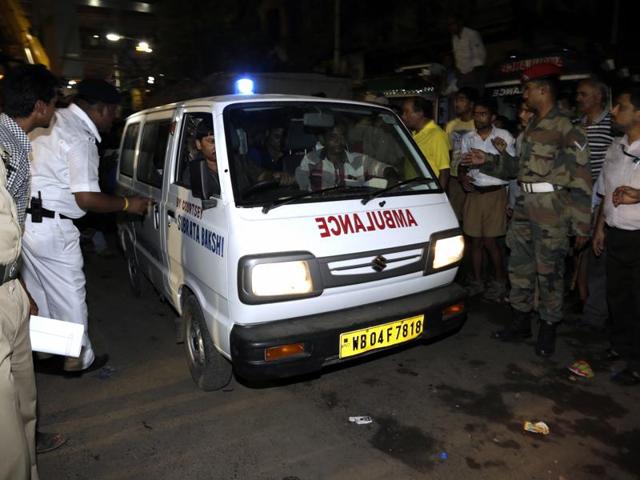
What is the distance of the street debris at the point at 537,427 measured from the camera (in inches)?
122

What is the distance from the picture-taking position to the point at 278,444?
3039 mm

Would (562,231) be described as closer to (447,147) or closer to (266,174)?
(447,147)

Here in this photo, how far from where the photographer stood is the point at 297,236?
2939mm

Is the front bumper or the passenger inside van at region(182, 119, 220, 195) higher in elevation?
the passenger inside van at region(182, 119, 220, 195)

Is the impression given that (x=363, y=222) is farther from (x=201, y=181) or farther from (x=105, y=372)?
(x=105, y=372)

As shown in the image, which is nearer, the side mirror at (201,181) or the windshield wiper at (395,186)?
the side mirror at (201,181)

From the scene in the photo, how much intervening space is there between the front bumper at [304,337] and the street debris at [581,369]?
1446mm

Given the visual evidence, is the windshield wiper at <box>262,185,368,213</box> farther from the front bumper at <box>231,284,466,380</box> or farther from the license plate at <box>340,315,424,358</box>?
the license plate at <box>340,315,424,358</box>

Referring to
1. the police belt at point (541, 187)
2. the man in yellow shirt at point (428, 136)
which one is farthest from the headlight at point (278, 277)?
the man in yellow shirt at point (428, 136)

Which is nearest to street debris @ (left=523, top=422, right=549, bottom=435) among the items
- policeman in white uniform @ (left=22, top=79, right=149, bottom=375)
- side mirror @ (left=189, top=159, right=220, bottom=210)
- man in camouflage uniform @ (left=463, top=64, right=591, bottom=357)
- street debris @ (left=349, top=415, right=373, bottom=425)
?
street debris @ (left=349, top=415, right=373, bottom=425)

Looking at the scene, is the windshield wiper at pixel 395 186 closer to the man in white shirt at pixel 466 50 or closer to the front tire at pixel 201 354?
the front tire at pixel 201 354

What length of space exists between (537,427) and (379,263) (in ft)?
4.58

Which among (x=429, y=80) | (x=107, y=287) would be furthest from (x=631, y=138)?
(x=429, y=80)

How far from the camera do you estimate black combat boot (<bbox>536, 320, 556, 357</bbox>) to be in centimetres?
407
